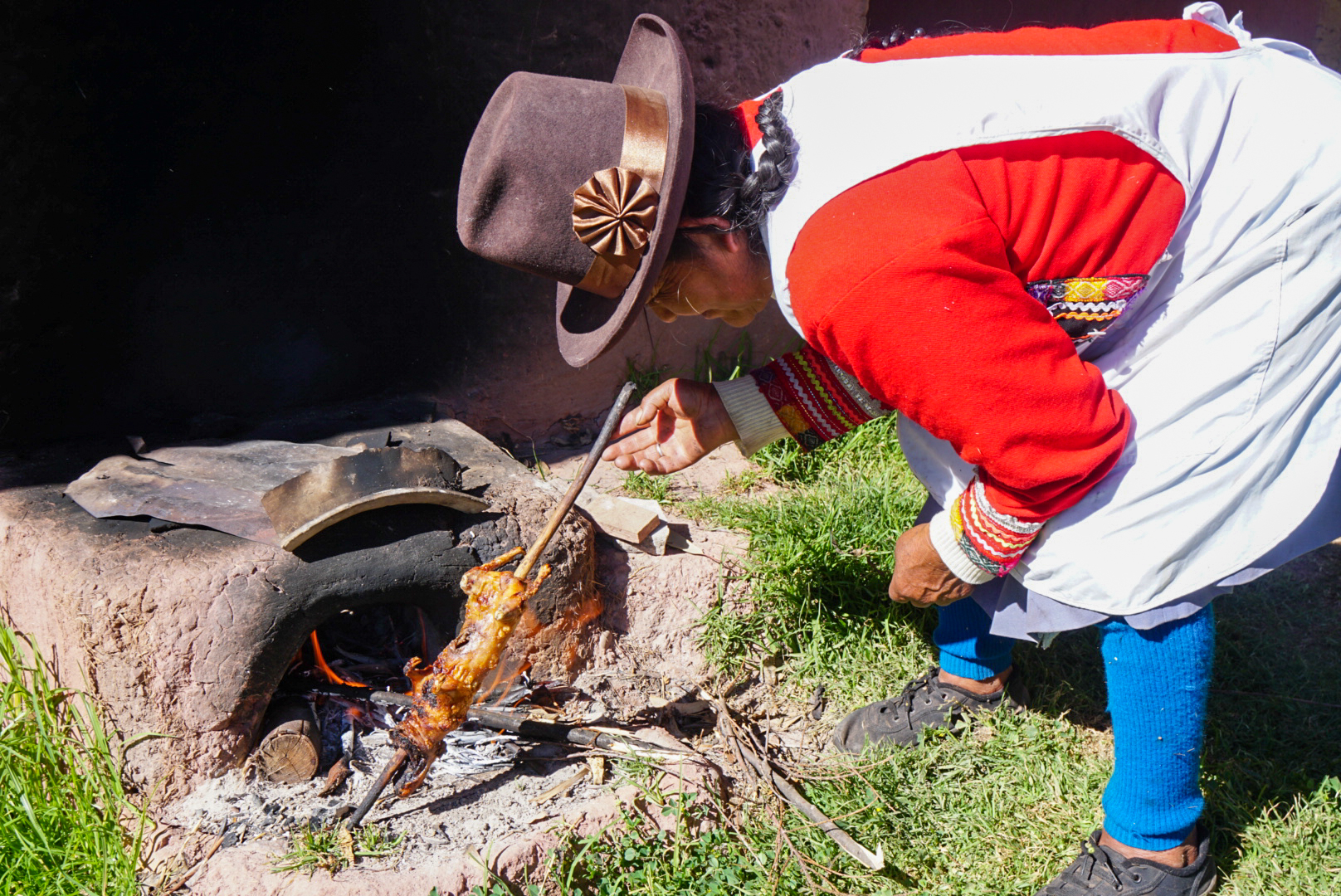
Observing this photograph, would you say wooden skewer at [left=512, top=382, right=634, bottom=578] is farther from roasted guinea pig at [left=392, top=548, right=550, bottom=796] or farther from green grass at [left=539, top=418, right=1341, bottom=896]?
green grass at [left=539, top=418, right=1341, bottom=896]

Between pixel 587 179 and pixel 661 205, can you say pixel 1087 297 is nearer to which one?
pixel 661 205

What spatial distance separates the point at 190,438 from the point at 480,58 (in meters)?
1.49

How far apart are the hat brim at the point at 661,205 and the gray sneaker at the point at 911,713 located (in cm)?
138

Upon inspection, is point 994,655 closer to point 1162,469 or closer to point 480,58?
point 1162,469

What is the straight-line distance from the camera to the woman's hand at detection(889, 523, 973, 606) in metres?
2.12

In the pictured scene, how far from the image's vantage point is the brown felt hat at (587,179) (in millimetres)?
1684

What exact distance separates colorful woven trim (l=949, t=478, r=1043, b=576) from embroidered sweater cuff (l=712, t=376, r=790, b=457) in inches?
19.3

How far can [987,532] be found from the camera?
6.29 ft

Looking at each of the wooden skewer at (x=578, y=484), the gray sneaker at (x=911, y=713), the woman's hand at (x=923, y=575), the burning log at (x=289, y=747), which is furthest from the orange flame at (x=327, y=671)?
the woman's hand at (x=923, y=575)

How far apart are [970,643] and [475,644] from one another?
1.35 m

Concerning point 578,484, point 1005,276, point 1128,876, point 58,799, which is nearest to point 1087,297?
point 1005,276

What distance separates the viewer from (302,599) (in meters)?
2.22

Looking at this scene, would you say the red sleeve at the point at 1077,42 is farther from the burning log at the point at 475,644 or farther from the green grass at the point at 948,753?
the green grass at the point at 948,753

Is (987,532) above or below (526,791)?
above
